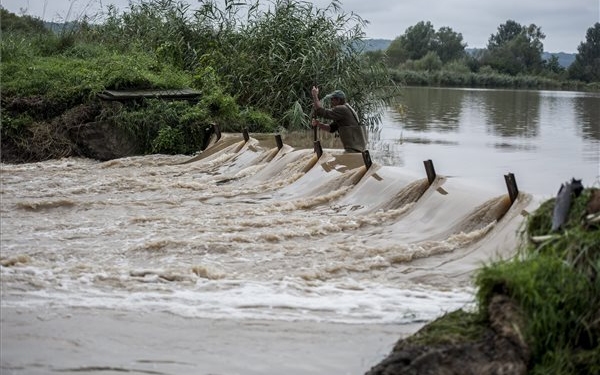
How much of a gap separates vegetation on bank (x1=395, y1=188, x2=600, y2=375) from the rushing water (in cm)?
46

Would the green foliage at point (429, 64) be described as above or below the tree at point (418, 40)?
below

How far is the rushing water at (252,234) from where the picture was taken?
253 inches

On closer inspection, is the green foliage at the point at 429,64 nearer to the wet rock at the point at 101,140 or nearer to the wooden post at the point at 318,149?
the wet rock at the point at 101,140

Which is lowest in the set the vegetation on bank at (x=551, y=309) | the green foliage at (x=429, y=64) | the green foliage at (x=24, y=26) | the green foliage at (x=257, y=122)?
the vegetation on bank at (x=551, y=309)

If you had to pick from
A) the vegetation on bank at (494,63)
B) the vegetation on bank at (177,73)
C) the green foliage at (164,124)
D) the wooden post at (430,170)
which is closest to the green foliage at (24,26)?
the vegetation on bank at (177,73)

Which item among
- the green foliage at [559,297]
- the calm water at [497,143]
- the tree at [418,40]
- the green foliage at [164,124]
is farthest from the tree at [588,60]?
the green foliage at [559,297]

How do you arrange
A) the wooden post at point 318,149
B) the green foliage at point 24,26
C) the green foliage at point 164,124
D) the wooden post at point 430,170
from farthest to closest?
the green foliage at point 24,26 → the green foliage at point 164,124 → the wooden post at point 318,149 → the wooden post at point 430,170

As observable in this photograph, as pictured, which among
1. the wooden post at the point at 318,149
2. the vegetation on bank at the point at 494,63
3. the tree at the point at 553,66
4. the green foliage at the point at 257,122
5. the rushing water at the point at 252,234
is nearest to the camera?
the rushing water at the point at 252,234

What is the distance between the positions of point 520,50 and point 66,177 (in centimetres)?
8398

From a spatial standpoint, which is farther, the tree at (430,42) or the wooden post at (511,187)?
the tree at (430,42)

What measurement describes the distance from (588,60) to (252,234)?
279 feet

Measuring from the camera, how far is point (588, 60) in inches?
3450

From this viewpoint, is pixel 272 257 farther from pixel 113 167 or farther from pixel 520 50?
pixel 520 50

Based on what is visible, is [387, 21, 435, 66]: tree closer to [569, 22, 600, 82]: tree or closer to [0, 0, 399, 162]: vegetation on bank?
[569, 22, 600, 82]: tree
